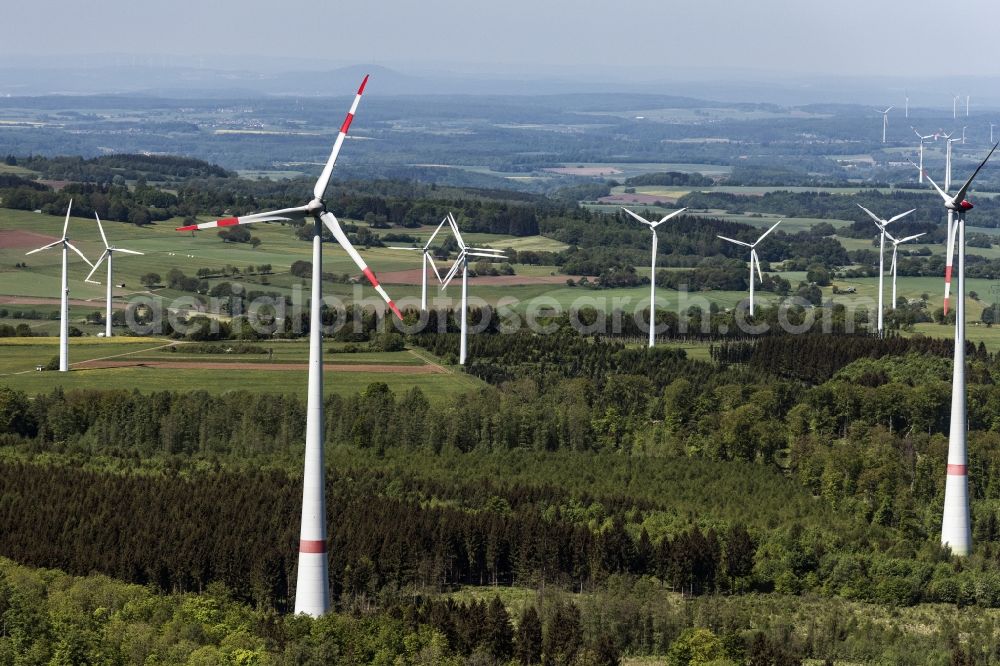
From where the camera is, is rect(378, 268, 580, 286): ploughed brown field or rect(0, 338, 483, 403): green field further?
rect(378, 268, 580, 286): ploughed brown field

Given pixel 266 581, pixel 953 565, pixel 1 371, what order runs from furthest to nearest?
pixel 1 371, pixel 953 565, pixel 266 581

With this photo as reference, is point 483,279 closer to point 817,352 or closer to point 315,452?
point 817,352

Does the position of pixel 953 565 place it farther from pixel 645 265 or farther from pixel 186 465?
pixel 645 265

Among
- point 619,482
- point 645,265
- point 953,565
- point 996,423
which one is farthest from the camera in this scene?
point 645,265

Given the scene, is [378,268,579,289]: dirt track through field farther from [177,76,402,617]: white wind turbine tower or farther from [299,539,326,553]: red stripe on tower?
[299,539,326,553]: red stripe on tower

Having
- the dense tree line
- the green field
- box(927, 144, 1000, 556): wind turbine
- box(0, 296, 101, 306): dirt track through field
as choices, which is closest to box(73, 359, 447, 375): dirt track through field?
the green field

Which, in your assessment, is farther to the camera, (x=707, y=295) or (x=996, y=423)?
(x=707, y=295)

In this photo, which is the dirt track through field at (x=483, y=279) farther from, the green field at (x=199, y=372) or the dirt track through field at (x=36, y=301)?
the green field at (x=199, y=372)

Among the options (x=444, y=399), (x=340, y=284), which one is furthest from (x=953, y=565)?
(x=340, y=284)
